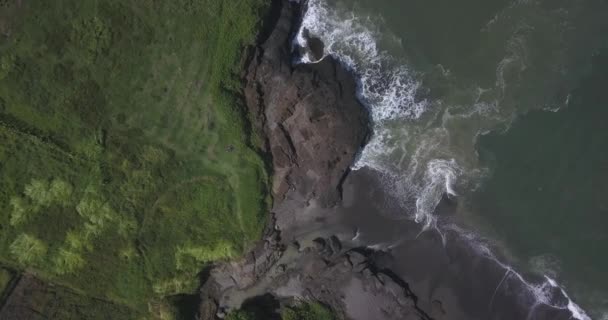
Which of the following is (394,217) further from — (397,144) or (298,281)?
(298,281)

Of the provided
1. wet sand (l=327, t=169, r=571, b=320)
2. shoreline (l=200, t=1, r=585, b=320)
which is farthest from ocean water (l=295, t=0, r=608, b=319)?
shoreline (l=200, t=1, r=585, b=320)

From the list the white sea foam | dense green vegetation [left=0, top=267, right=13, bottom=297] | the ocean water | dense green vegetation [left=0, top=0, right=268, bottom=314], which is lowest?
dense green vegetation [left=0, top=267, right=13, bottom=297]

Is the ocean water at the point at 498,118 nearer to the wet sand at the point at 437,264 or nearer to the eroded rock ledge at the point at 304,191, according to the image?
the wet sand at the point at 437,264

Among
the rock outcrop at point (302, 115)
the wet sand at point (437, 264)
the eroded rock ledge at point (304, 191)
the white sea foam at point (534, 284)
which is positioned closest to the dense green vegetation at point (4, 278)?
the eroded rock ledge at point (304, 191)

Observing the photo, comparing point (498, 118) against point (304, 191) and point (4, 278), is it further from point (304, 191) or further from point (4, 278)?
point (4, 278)

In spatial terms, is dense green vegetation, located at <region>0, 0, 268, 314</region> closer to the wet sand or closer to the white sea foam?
the wet sand

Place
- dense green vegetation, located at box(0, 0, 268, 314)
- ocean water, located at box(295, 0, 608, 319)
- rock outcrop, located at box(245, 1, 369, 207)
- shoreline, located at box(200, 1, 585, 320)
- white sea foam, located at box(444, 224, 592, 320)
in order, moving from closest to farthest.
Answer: dense green vegetation, located at box(0, 0, 268, 314) < rock outcrop, located at box(245, 1, 369, 207) < shoreline, located at box(200, 1, 585, 320) < ocean water, located at box(295, 0, 608, 319) < white sea foam, located at box(444, 224, 592, 320)
